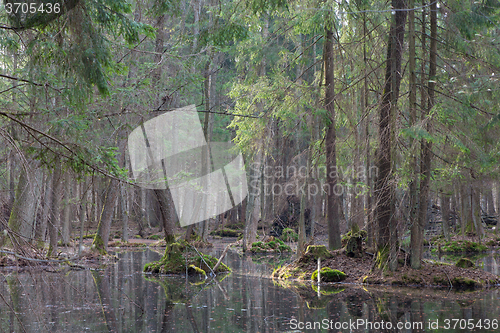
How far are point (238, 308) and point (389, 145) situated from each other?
230 inches

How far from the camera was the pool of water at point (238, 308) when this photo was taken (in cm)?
710

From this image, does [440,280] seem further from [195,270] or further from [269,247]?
[269,247]

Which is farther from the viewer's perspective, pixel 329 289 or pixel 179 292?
pixel 329 289

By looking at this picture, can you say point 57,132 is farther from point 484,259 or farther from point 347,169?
point 484,259

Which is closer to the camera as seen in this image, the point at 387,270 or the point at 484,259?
the point at 387,270

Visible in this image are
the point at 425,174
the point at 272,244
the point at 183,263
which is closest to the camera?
the point at 425,174

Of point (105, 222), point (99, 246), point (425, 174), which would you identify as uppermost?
point (425, 174)

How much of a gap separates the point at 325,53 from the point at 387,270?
7.13 metres

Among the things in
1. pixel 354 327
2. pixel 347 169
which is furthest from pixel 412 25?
pixel 354 327

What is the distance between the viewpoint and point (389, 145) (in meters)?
11.7

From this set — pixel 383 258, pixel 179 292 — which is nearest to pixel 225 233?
pixel 383 258

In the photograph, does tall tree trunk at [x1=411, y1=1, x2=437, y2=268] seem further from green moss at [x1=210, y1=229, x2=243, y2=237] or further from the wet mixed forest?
green moss at [x1=210, y1=229, x2=243, y2=237]

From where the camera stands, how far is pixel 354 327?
707 centimetres

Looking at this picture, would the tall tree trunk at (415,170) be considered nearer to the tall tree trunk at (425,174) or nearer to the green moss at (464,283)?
the tall tree trunk at (425,174)
